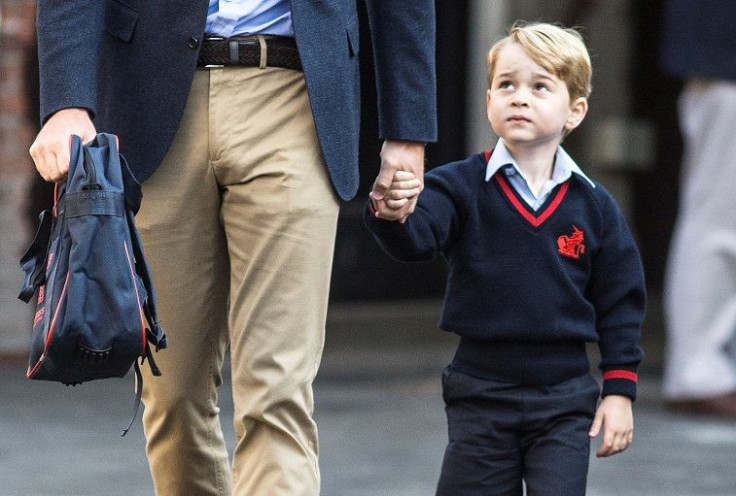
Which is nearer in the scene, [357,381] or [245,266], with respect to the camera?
[245,266]

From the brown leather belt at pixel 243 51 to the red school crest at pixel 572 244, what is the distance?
2.35 ft

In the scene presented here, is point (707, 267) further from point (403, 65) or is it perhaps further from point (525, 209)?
point (403, 65)

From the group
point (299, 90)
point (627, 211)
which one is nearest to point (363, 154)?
point (627, 211)

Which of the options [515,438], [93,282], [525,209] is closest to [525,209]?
[525,209]

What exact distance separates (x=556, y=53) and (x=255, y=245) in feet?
2.61

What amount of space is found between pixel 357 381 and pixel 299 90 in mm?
3983

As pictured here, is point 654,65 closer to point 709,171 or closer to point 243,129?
point 709,171

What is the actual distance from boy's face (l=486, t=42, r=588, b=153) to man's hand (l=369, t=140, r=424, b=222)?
199 mm

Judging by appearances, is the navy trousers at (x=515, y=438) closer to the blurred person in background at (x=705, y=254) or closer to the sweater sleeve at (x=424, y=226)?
the sweater sleeve at (x=424, y=226)

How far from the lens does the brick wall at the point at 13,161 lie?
7156 millimetres

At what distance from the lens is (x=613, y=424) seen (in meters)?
3.35

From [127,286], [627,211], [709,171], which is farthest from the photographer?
[627,211]

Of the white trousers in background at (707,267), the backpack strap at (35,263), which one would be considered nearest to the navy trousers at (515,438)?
the backpack strap at (35,263)

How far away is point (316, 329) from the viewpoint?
11.2 ft
